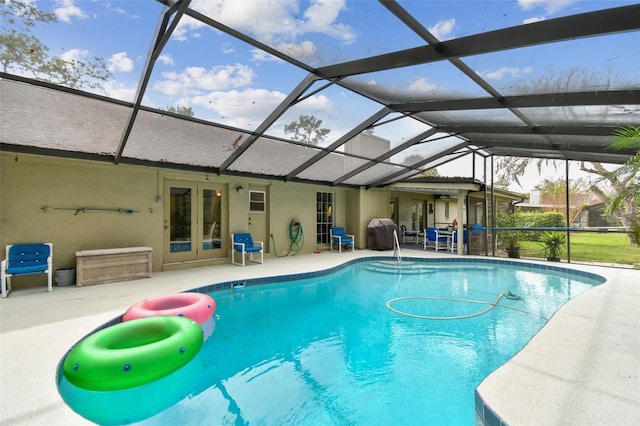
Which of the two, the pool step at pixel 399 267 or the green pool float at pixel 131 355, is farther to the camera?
the pool step at pixel 399 267

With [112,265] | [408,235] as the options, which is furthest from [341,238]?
[112,265]

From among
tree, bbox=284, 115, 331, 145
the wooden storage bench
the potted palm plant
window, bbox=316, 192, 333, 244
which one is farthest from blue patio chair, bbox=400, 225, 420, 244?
the wooden storage bench

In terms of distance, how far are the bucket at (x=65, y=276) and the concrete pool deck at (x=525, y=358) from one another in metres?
0.25

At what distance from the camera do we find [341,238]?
10852 mm

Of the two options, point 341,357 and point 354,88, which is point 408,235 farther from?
point 341,357

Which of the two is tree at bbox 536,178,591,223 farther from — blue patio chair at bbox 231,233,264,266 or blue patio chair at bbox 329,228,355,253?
blue patio chair at bbox 231,233,264,266

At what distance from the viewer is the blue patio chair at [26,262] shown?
482cm

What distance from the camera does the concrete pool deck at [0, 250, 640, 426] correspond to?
2.07 meters

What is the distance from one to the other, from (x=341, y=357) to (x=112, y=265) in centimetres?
496

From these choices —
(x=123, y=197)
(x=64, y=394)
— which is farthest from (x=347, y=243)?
(x=64, y=394)

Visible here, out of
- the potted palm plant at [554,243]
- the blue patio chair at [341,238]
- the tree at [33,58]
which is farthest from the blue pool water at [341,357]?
the blue patio chair at [341,238]

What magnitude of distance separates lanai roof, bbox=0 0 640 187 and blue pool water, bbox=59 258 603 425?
314 centimetres

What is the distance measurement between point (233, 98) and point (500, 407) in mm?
4883

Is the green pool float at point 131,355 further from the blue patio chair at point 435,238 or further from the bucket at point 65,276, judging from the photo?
the blue patio chair at point 435,238
